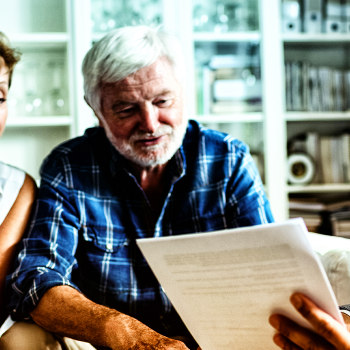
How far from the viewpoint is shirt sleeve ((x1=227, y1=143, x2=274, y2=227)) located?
44.9 inches

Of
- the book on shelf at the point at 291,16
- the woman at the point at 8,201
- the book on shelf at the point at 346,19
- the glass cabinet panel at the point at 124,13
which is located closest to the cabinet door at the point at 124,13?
the glass cabinet panel at the point at 124,13

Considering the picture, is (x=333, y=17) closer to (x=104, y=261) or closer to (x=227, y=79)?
(x=227, y=79)

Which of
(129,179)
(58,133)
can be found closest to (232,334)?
(129,179)

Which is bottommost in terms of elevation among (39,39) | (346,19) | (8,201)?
(8,201)

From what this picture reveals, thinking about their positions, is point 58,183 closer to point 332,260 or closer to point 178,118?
point 178,118

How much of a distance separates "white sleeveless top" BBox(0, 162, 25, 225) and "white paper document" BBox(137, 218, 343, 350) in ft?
2.13

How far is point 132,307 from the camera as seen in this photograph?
1127 mm

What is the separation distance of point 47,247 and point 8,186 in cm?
24

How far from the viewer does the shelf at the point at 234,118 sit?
230 centimetres

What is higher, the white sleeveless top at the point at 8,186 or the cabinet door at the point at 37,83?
the cabinet door at the point at 37,83

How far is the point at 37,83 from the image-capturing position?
2279 millimetres

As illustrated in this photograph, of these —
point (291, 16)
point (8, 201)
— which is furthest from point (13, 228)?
point (291, 16)

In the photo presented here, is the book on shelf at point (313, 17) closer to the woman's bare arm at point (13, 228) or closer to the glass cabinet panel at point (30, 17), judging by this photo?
the glass cabinet panel at point (30, 17)

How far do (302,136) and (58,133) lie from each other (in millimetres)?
1456
